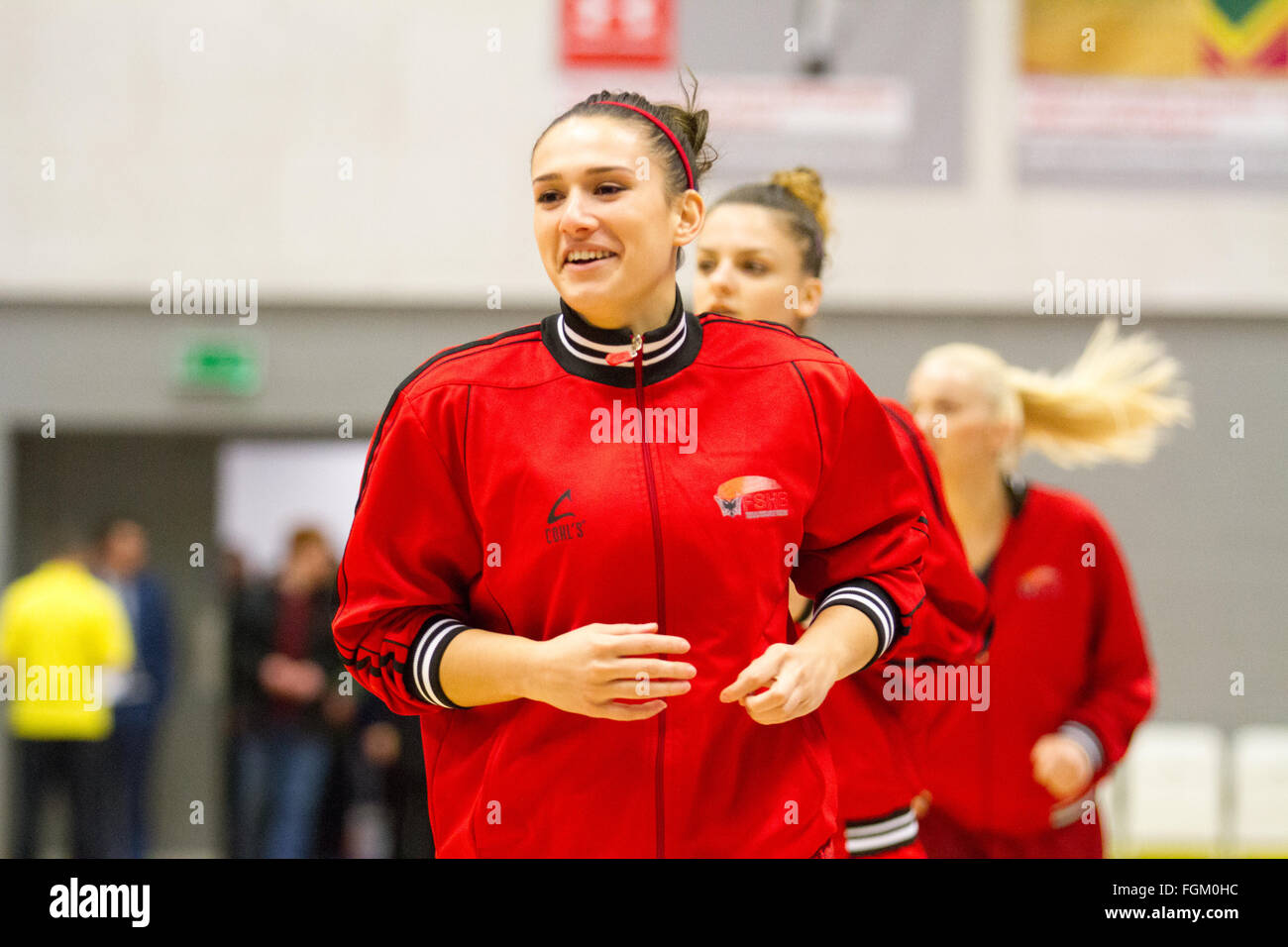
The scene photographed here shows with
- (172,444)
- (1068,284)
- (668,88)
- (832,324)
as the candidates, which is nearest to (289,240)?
(172,444)

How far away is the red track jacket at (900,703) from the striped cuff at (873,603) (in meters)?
0.34

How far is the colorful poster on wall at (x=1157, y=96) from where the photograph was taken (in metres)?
7.45

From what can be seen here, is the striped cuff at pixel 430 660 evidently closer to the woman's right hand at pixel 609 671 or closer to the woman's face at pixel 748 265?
the woman's right hand at pixel 609 671

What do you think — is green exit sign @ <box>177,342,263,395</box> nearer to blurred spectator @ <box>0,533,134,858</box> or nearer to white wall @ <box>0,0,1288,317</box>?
white wall @ <box>0,0,1288,317</box>

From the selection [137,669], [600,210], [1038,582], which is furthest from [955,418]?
[137,669]

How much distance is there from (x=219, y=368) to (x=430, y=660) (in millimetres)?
6353

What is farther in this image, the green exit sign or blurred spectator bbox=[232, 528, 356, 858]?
the green exit sign

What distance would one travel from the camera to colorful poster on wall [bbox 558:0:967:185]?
723 cm

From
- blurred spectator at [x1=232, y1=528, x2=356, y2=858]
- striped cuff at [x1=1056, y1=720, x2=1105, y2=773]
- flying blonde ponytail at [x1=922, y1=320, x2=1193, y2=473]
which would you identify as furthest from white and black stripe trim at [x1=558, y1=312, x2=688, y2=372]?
blurred spectator at [x1=232, y1=528, x2=356, y2=858]

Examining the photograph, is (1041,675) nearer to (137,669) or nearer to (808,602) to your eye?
(808,602)

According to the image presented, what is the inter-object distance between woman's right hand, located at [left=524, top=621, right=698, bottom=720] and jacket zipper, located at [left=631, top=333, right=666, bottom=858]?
7 centimetres

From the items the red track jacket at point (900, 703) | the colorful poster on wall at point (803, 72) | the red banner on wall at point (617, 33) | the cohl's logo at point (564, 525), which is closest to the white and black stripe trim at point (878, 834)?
the red track jacket at point (900, 703)

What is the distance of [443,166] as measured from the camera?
24.1 ft

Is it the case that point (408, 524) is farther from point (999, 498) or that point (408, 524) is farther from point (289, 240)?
point (289, 240)
